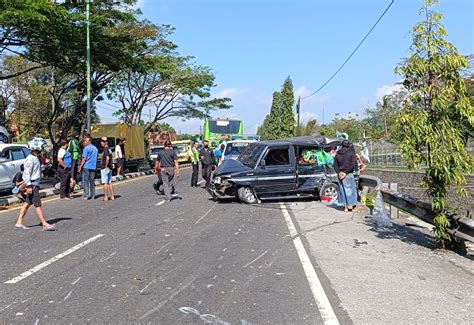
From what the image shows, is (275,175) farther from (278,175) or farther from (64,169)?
(64,169)

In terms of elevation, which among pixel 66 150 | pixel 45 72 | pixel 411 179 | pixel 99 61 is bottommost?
pixel 411 179

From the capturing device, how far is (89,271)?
6.68 meters

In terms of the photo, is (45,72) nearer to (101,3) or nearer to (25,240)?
(101,3)

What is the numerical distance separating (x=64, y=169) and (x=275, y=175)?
21.7ft

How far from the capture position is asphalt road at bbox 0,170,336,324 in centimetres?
506

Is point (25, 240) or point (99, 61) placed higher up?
point (99, 61)

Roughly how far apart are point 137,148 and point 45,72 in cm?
1801

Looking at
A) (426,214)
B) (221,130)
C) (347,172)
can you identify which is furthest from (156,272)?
(221,130)

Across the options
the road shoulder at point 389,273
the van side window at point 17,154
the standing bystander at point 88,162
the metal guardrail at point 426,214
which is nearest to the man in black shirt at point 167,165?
the standing bystander at point 88,162

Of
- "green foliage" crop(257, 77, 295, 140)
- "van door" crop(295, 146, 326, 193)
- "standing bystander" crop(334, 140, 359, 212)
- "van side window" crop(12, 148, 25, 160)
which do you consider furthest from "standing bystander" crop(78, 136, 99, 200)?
"green foliage" crop(257, 77, 295, 140)

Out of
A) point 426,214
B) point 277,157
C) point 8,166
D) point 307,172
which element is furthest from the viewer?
point 8,166

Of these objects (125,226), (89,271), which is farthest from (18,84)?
(89,271)

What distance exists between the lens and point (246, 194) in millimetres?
13797

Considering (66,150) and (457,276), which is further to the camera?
(66,150)
